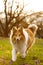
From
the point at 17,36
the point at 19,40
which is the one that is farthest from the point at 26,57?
the point at 17,36

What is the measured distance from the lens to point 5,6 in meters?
8.57

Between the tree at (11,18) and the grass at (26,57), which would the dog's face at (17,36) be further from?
the tree at (11,18)

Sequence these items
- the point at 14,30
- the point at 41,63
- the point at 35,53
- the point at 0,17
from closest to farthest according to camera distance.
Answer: the point at 14,30 → the point at 41,63 → the point at 35,53 → the point at 0,17

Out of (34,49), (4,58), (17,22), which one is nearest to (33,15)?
(17,22)

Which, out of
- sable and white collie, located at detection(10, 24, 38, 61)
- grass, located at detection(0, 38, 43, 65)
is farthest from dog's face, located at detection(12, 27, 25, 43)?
grass, located at detection(0, 38, 43, 65)

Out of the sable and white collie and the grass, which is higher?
the sable and white collie

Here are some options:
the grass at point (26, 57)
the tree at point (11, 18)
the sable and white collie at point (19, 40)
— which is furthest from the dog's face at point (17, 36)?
the tree at point (11, 18)

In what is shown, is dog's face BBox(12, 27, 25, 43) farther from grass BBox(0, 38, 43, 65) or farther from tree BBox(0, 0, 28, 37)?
tree BBox(0, 0, 28, 37)

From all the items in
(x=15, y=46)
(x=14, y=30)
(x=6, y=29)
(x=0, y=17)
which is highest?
(x=14, y=30)

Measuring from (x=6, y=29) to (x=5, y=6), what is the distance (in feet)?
3.14

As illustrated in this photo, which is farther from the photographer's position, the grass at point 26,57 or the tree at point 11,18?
the tree at point 11,18

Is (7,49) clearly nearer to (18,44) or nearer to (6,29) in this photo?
(18,44)

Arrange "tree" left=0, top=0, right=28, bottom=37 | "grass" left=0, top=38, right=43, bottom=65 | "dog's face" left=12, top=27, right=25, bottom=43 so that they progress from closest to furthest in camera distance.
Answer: "dog's face" left=12, top=27, right=25, bottom=43
"grass" left=0, top=38, right=43, bottom=65
"tree" left=0, top=0, right=28, bottom=37

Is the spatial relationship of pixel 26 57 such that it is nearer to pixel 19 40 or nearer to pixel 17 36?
pixel 19 40
